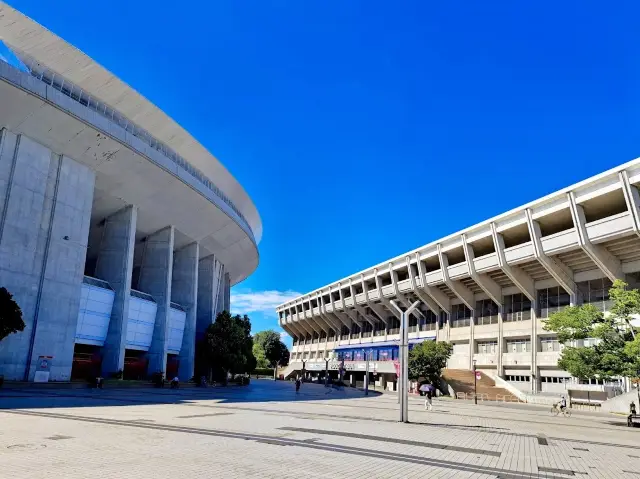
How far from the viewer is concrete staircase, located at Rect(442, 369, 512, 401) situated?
152 ft

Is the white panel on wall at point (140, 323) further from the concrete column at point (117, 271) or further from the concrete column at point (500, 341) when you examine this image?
the concrete column at point (500, 341)

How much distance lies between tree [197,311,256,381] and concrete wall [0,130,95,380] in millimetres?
17267

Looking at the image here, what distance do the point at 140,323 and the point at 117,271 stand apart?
5731mm

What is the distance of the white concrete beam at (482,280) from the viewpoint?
167ft

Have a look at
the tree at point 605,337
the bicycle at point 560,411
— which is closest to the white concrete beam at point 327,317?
the bicycle at point 560,411

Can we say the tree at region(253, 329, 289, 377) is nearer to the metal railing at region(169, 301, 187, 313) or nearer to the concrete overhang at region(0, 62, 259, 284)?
the concrete overhang at region(0, 62, 259, 284)

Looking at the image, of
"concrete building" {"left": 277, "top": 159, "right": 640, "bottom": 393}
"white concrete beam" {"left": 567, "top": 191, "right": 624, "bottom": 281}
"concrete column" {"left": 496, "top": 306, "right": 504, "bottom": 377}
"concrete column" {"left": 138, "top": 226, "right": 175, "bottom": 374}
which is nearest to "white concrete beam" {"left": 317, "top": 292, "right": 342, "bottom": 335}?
"concrete building" {"left": 277, "top": 159, "right": 640, "bottom": 393}

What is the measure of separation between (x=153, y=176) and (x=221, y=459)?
110 ft

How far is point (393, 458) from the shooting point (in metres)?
10.4

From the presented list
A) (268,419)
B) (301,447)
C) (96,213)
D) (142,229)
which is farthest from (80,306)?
(301,447)

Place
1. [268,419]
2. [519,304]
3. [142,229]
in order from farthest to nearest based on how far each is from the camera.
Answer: [519,304]
[142,229]
[268,419]

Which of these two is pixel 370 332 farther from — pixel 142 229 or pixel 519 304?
pixel 142 229

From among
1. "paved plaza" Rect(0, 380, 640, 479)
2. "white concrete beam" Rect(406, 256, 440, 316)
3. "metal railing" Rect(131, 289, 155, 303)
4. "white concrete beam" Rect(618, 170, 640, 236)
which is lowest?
"paved plaza" Rect(0, 380, 640, 479)

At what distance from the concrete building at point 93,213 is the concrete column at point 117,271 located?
10 centimetres
